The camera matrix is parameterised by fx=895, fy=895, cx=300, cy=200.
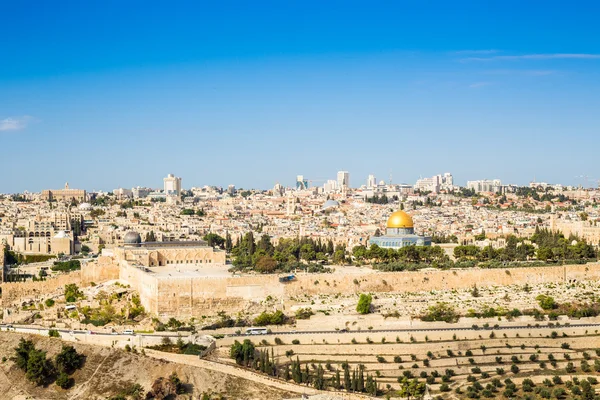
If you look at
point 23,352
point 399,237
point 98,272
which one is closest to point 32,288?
point 98,272

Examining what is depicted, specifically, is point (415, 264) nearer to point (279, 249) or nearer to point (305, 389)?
point (279, 249)

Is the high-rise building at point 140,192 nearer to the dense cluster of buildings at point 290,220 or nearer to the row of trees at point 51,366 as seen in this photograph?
the dense cluster of buildings at point 290,220

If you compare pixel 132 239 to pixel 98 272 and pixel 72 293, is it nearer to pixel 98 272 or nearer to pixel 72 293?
pixel 98 272

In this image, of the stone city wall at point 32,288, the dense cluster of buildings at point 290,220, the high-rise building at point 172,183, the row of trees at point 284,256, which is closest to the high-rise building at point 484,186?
the dense cluster of buildings at point 290,220

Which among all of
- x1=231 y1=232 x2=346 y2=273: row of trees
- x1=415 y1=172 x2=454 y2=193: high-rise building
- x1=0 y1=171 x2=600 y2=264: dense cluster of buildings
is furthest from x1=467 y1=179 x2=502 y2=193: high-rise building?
x1=231 y1=232 x2=346 y2=273: row of trees

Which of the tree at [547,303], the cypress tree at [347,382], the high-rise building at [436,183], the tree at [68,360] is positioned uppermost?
the high-rise building at [436,183]
